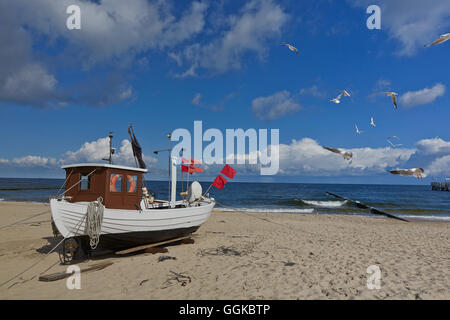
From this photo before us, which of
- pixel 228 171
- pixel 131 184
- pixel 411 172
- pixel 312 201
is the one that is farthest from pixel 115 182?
pixel 312 201

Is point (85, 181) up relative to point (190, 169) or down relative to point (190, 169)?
down

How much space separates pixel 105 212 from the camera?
26.1ft

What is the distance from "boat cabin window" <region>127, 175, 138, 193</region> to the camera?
8914mm

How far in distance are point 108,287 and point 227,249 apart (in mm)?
4741

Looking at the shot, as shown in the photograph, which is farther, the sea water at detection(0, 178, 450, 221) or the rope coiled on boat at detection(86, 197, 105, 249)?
the sea water at detection(0, 178, 450, 221)

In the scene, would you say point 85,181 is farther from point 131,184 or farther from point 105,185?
point 131,184

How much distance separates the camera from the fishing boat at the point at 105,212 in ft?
25.7

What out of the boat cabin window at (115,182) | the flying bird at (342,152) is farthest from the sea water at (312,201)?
the flying bird at (342,152)

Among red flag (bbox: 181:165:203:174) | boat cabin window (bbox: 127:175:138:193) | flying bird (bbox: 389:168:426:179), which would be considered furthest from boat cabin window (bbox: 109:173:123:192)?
flying bird (bbox: 389:168:426:179)

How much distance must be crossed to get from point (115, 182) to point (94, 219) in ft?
4.33

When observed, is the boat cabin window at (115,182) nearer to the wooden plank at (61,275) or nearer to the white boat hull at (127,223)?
the white boat hull at (127,223)

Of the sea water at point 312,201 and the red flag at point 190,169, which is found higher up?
the red flag at point 190,169

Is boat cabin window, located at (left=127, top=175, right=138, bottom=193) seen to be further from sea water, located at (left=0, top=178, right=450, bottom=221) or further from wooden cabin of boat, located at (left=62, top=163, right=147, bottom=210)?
sea water, located at (left=0, top=178, right=450, bottom=221)

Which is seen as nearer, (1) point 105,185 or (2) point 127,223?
(1) point 105,185
